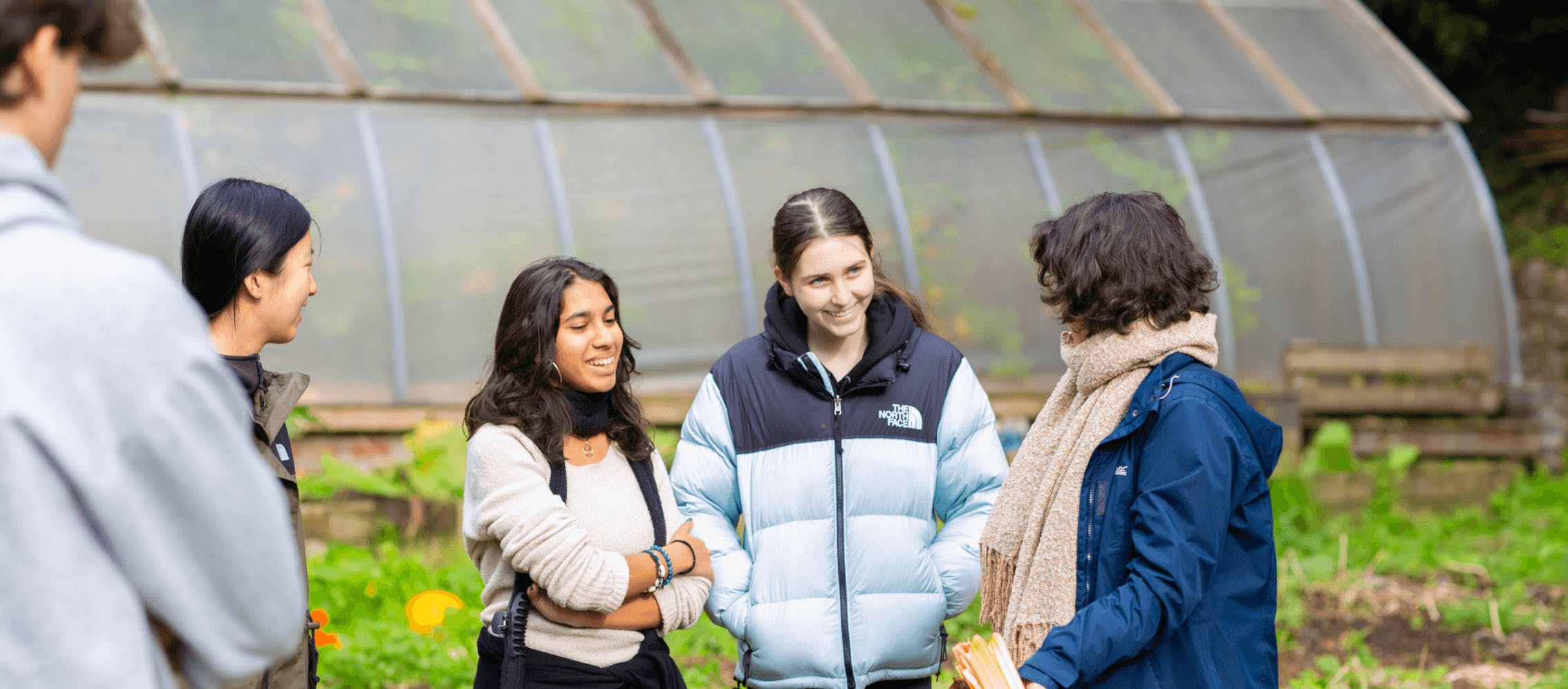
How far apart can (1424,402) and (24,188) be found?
8752mm

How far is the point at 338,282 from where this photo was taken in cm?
671

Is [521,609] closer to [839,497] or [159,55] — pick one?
[839,497]

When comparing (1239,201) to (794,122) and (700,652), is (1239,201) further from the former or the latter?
(700,652)

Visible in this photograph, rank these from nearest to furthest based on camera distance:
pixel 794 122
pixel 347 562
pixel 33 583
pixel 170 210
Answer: pixel 33 583 → pixel 347 562 → pixel 170 210 → pixel 794 122

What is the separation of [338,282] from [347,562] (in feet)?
5.81

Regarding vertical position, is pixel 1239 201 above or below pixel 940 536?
above

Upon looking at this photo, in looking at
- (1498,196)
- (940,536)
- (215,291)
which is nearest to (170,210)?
(215,291)

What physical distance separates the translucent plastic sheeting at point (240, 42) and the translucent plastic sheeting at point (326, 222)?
19cm

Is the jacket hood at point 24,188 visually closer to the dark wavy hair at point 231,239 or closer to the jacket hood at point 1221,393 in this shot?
the dark wavy hair at point 231,239

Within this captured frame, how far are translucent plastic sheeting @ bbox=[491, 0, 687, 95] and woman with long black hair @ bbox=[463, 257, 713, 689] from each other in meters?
4.94

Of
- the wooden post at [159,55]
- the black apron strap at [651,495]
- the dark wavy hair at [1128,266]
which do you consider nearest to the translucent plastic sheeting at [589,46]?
the wooden post at [159,55]

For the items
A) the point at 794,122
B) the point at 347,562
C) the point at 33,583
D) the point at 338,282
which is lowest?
the point at 347,562

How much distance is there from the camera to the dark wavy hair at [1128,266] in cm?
232

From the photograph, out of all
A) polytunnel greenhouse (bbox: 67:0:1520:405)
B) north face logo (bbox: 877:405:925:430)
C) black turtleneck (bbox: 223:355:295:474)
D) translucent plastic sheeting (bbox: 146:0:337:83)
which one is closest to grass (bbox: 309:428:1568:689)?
polytunnel greenhouse (bbox: 67:0:1520:405)
